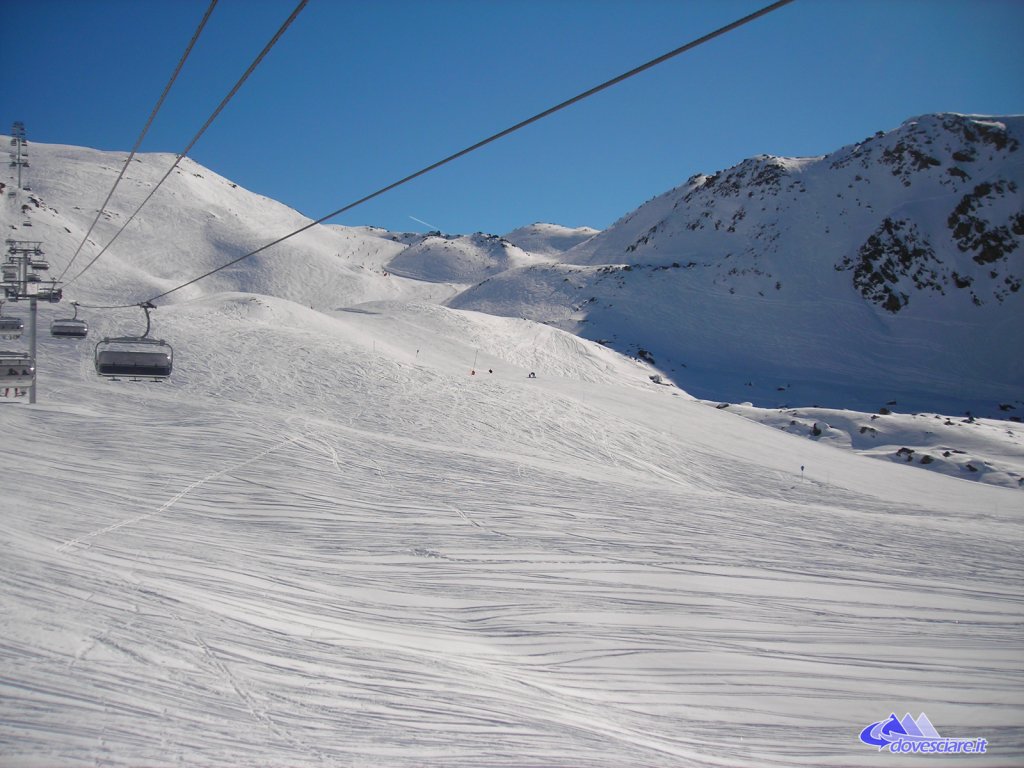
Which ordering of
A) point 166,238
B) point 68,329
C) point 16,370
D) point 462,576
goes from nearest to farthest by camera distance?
point 462,576 < point 16,370 < point 68,329 < point 166,238

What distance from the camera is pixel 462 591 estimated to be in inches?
520

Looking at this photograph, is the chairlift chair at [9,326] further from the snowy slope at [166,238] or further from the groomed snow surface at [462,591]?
the snowy slope at [166,238]

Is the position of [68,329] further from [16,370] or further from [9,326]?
[16,370]

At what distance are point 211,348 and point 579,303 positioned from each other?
4869 centimetres

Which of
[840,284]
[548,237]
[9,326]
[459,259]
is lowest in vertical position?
[9,326]

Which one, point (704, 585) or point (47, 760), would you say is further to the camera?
point (704, 585)

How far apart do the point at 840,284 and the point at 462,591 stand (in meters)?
70.4

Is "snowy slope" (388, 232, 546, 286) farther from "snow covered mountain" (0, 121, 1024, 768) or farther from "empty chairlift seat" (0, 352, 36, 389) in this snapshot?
"empty chairlift seat" (0, 352, 36, 389)

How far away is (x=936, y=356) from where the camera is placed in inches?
2398

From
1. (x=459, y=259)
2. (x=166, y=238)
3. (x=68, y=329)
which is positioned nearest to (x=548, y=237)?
(x=459, y=259)

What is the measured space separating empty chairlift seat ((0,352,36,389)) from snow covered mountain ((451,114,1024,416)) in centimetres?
4429

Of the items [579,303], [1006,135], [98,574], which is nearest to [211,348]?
[98,574]

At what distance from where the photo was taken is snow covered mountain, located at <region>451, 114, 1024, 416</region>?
191 ft

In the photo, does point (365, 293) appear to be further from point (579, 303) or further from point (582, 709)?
point (582, 709)
